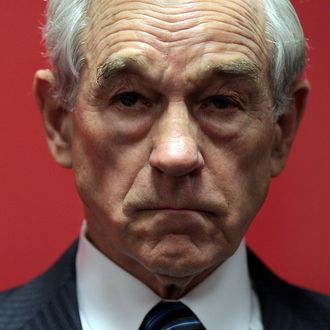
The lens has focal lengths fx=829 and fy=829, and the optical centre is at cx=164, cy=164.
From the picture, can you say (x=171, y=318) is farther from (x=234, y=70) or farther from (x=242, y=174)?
(x=234, y=70)

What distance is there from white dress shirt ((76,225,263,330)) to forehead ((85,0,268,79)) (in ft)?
1.49

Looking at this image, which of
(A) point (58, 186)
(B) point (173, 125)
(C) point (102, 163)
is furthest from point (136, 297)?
(A) point (58, 186)

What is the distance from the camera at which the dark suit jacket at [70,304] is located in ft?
5.79

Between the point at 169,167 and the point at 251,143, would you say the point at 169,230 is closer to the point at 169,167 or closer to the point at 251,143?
the point at 169,167

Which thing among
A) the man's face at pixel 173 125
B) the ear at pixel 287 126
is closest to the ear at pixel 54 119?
the man's face at pixel 173 125

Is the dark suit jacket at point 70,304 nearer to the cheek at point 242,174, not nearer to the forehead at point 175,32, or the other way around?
the cheek at point 242,174

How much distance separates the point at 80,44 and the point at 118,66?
15 centimetres

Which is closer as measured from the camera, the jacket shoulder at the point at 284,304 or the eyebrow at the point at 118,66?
the eyebrow at the point at 118,66

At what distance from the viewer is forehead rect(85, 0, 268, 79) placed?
159cm

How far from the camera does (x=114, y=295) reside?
178cm

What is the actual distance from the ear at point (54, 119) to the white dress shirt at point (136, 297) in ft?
0.67

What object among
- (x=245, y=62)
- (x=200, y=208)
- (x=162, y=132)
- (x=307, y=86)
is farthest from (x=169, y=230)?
(x=307, y=86)

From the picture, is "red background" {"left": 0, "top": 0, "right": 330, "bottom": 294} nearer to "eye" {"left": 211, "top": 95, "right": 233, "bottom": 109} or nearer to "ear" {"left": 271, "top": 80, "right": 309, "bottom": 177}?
"ear" {"left": 271, "top": 80, "right": 309, "bottom": 177}

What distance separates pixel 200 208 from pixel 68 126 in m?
0.40
